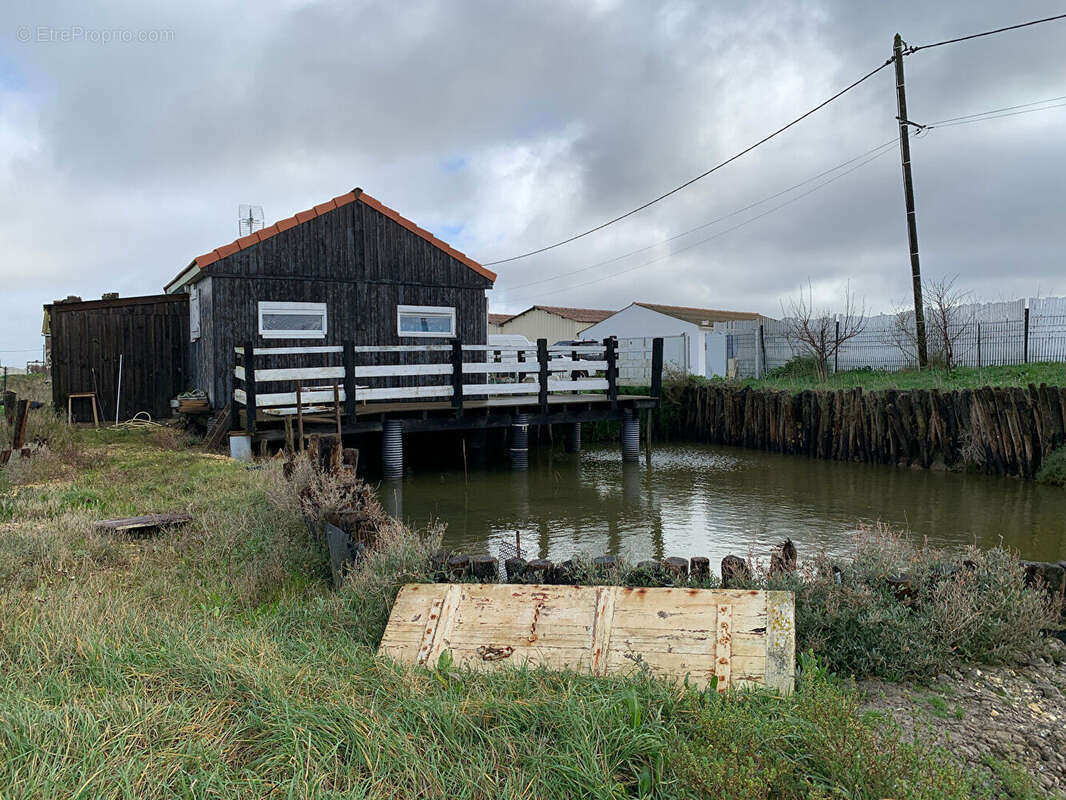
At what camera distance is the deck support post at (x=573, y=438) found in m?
18.9

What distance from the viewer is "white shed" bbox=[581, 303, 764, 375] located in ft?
111

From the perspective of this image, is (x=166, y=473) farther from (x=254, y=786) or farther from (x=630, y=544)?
(x=254, y=786)

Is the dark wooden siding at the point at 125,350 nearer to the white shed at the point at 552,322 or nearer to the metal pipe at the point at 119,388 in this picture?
the metal pipe at the point at 119,388

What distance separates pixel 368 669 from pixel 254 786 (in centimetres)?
114

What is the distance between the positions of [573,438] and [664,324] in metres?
23.6

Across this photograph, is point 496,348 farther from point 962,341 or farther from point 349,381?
point 962,341

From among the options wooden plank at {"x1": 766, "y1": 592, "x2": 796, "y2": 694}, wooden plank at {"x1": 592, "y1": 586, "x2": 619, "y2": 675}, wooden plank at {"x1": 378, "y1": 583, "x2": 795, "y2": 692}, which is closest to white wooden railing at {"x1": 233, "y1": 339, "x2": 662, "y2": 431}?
wooden plank at {"x1": 378, "y1": 583, "x2": 795, "y2": 692}

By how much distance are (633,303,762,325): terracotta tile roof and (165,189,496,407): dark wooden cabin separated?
23.8 m

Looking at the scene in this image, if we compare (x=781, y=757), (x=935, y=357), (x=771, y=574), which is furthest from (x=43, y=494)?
(x=935, y=357)

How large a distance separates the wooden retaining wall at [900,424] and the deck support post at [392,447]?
961 centimetres

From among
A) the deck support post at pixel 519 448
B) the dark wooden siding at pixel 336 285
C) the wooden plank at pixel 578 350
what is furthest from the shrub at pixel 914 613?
the dark wooden siding at pixel 336 285

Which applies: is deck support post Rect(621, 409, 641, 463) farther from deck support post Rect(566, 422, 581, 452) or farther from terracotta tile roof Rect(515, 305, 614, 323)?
terracotta tile roof Rect(515, 305, 614, 323)

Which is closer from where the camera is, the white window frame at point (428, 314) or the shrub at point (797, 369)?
the white window frame at point (428, 314)

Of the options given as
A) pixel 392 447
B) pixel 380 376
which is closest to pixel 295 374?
pixel 392 447
